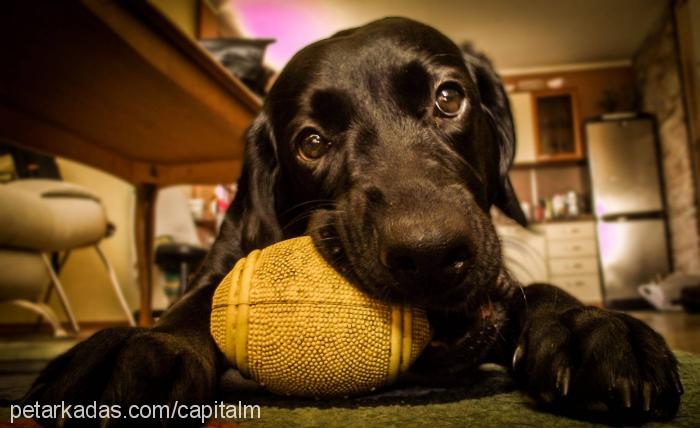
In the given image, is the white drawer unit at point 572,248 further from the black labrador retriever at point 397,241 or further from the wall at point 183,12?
the black labrador retriever at point 397,241

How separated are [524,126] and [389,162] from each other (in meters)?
9.09

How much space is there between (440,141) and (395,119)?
115 mm

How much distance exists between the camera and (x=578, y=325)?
826mm

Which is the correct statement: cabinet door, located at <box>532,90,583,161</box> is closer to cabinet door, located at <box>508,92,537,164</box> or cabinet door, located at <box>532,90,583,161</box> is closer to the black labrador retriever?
cabinet door, located at <box>508,92,537,164</box>

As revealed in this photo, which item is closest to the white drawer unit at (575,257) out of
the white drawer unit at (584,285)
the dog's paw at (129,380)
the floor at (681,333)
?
the white drawer unit at (584,285)

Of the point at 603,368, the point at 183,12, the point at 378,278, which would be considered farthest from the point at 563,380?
the point at 183,12

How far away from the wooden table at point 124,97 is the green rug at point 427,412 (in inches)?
48.1

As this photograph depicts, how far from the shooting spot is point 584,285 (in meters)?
8.63

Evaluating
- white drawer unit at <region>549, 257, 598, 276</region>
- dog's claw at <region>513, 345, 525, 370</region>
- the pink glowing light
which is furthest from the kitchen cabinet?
dog's claw at <region>513, 345, 525, 370</region>

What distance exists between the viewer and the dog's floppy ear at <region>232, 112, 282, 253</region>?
1563mm

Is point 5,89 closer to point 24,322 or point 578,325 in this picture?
point 578,325

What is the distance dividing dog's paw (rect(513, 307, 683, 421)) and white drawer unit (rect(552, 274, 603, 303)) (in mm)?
8315

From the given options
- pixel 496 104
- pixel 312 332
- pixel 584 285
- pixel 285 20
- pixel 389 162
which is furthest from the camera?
pixel 584 285

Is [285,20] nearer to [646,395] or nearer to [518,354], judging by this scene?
[518,354]
